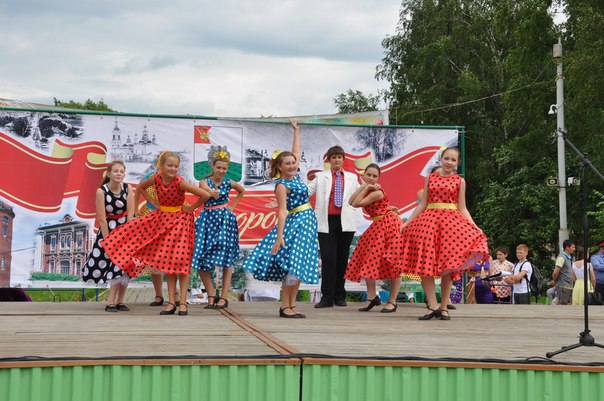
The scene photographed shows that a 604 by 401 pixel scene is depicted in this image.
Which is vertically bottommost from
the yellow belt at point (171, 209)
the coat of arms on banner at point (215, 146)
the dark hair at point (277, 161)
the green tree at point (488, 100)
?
the yellow belt at point (171, 209)

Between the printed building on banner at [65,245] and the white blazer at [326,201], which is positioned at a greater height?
the white blazer at [326,201]

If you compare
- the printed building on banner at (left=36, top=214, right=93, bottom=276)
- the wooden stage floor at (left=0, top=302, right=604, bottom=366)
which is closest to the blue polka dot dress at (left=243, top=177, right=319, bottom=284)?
the wooden stage floor at (left=0, top=302, right=604, bottom=366)

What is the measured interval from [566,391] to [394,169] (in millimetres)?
7055

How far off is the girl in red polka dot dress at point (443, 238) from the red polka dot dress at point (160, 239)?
2050 millimetres

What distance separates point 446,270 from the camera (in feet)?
25.3

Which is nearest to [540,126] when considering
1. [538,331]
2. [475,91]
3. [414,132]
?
[475,91]

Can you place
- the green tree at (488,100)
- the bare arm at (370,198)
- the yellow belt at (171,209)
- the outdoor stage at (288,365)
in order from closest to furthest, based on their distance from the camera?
the outdoor stage at (288,365) < the yellow belt at (171,209) < the bare arm at (370,198) < the green tree at (488,100)

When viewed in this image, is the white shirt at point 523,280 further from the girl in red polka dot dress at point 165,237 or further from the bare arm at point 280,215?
the girl in red polka dot dress at point 165,237

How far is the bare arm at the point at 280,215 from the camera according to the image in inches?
301

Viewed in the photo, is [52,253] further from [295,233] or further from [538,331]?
[538,331]

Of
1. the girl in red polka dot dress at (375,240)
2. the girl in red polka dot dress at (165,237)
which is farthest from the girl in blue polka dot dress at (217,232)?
the girl in red polka dot dress at (375,240)

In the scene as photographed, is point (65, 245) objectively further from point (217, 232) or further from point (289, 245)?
point (289, 245)

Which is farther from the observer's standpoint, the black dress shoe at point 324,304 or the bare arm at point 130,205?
the black dress shoe at point 324,304

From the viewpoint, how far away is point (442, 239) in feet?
25.5
